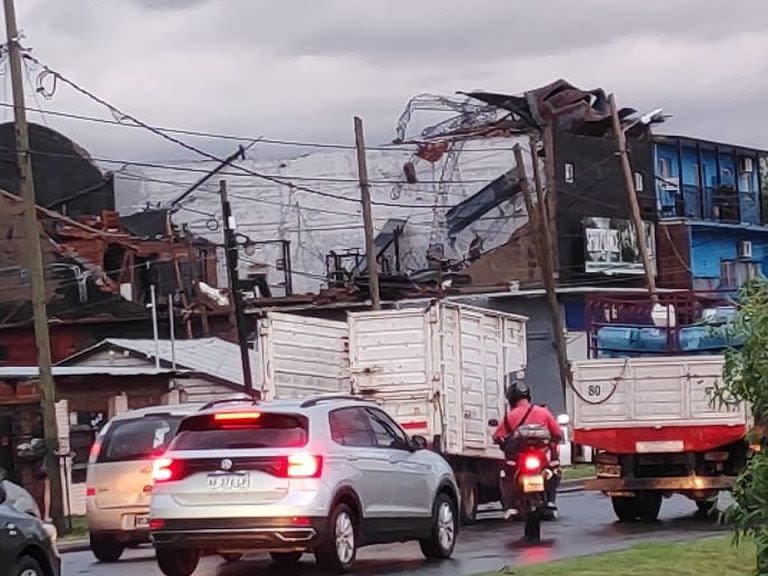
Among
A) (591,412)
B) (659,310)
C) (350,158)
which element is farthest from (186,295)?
(591,412)

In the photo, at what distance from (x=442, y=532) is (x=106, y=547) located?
15.8ft

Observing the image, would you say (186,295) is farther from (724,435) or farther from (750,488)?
(750,488)

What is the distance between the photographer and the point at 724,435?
22.2 metres

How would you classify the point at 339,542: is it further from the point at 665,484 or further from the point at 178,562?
the point at 665,484

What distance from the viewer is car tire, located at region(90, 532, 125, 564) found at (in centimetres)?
2106

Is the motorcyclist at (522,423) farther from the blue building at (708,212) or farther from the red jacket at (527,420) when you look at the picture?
the blue building at (708,212)

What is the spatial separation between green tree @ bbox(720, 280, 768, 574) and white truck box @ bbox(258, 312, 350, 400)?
15370mm

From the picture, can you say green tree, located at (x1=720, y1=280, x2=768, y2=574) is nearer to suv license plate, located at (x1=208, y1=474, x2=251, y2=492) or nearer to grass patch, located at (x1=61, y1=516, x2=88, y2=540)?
suv license plate, located at (x1=208, y1=474, x2=251, y2=492)

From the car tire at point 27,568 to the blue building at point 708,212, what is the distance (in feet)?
154

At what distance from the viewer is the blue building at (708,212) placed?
60500 mm

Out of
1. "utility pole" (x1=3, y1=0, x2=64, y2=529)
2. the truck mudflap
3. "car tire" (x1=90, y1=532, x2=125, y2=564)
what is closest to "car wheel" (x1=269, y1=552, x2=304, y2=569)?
"car tire" (x1=90, y1=532, x2=125, y2=564)

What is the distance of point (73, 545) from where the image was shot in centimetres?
2527

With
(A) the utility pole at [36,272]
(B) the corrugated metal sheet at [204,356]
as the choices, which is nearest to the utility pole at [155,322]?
(B) the corrugated metal sheet at [204,356]

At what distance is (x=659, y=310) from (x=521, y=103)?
3107 centimetres
